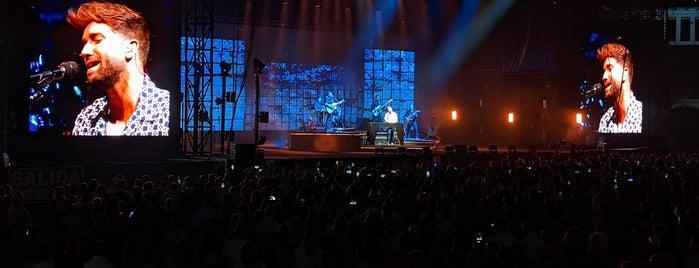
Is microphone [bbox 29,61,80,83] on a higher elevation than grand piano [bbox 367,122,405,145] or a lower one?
higher

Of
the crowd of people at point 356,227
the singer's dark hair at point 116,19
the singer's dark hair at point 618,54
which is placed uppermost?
the singer's dark hair at point 618,54

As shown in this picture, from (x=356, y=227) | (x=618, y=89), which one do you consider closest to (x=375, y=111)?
(x=618, y=89)

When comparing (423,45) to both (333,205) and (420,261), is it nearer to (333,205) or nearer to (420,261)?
(333,205)

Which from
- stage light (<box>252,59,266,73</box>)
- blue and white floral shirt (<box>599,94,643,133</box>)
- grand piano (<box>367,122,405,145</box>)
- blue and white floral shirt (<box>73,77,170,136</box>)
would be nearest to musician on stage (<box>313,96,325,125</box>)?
grand piano (<box>367,122,405,145</box>)

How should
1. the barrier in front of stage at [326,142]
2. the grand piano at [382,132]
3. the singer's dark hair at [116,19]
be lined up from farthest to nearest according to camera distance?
1. the grand piano at [382,132]
2. the barrier in front of stage at [326,142]
3. the singer's dark hair at [116,19]

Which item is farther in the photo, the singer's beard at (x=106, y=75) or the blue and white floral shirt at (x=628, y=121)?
the blue and white floral shirt at (x=628, y=121)

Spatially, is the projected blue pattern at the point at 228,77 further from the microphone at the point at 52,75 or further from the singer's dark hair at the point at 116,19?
the microphone at the point at 52,75

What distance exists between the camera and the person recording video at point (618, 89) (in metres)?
40.4

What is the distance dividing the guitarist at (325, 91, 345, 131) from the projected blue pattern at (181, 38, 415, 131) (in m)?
0.37

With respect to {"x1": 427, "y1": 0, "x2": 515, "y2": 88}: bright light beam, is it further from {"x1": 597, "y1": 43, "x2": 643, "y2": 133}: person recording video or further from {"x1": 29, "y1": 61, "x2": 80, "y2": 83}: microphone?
{"x1": 29, "y1": 61, "x2": 80, "y2": 83}: microphone

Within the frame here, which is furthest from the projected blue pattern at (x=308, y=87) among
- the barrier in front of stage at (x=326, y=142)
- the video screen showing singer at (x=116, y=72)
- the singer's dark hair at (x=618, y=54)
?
the video screen showing singer at (x=116, y=72)

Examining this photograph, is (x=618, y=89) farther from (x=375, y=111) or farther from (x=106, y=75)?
(x=106, y=75)

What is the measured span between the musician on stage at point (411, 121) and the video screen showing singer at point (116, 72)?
65.0 feet

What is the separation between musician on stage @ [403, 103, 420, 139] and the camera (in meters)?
42.8
